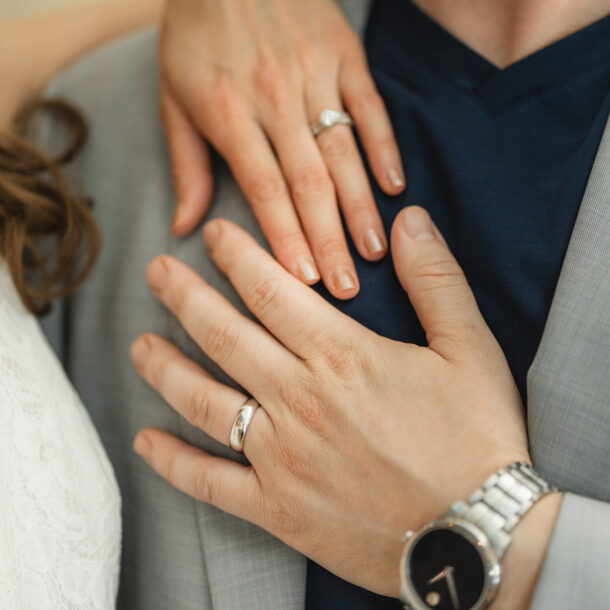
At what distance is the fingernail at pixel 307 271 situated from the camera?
1.87ft

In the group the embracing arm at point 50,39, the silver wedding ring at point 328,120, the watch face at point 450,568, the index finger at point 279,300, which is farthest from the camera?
the embracing arm at point 50,39

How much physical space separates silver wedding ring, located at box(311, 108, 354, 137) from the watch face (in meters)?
0.40

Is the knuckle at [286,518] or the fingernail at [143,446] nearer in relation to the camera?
the knuckle at [286,518]

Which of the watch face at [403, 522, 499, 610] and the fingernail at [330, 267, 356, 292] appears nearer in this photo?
the watch face at [403, 522, 499, 610]

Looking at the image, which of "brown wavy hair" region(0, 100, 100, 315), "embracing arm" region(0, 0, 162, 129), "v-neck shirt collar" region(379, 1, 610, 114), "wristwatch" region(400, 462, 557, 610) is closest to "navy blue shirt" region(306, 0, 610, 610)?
"v-neck shirt collar" region(379, 1, 610, 114)

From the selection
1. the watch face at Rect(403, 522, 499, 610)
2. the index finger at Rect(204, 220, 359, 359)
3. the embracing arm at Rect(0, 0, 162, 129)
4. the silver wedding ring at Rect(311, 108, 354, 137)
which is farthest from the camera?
the embracing arm at Rect(0, 0, 162, 129)

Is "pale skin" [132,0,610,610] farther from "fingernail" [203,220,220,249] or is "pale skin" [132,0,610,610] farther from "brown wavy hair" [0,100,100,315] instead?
"brown wavy hair" [0,100,100,315]

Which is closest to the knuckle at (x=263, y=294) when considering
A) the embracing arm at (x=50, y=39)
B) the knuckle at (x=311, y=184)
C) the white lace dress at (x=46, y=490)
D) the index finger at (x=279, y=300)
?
the index finger at (x=279, y=300)

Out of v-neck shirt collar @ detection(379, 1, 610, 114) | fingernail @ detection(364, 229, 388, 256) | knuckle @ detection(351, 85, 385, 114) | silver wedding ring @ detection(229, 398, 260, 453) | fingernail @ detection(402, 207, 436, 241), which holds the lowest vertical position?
silver wedding ring @ detection(229, 398, 260, 453)

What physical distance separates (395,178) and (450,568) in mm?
358

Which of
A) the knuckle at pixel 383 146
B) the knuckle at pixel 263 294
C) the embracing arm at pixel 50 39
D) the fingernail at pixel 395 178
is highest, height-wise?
the embracing arm at pixel 50 39

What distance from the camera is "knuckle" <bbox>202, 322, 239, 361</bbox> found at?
1.81ft

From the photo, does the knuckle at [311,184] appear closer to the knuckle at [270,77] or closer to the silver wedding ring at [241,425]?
the knuckle at [270,77]

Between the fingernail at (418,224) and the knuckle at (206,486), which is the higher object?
the fingernail at (418,224)
